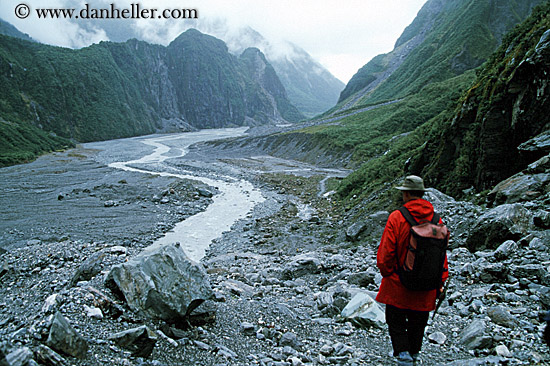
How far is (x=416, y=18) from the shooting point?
620ft

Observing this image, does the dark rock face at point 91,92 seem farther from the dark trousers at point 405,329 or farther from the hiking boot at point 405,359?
the hiking boot at point 405,359

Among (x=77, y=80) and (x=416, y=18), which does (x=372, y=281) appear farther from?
(x=416, y=18)

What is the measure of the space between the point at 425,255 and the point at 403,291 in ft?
2.03

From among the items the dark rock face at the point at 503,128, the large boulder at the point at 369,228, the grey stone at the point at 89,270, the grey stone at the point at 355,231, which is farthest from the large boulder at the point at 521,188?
the grey stone at the point at 89,270

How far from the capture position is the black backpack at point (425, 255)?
3.81 m

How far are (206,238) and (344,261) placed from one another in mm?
9617

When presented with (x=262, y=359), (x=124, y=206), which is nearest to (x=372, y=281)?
(x=262, y=359)

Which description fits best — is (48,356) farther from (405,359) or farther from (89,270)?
(89,270)

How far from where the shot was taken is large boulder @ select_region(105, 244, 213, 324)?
17.2ft

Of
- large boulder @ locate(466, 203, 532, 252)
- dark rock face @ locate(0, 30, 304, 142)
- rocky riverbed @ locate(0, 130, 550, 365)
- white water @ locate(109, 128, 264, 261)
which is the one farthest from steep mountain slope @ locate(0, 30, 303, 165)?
large boulder @ locate(466, 203, 532, 252)

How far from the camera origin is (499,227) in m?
7.95

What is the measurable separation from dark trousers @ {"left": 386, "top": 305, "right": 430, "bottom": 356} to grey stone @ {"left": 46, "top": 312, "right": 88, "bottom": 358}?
4.07 metres

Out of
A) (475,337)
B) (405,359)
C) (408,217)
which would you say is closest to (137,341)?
(405,359)

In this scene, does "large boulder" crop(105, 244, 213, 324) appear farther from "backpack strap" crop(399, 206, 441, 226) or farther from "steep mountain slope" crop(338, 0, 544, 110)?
"steep mountain slope" crop(338, 0, 544, 110)
